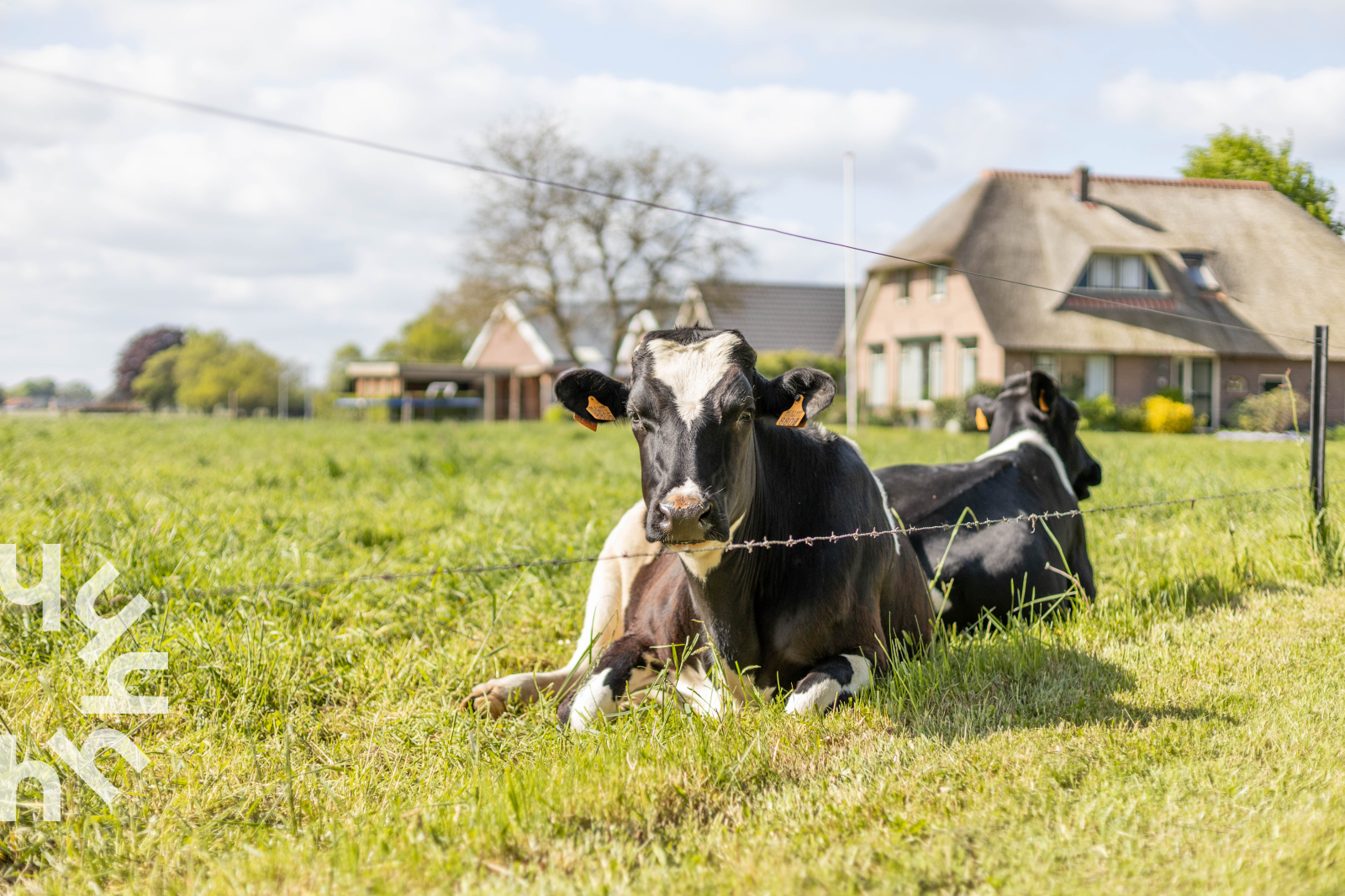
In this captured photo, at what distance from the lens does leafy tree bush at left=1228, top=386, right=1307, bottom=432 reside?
22.0 feet

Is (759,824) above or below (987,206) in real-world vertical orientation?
below

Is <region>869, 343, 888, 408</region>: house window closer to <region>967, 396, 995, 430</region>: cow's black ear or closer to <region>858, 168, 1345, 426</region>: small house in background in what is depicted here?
<region>858, 168, 1345, 426</region>: small house in background

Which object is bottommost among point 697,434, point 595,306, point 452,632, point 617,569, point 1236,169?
point 452,632

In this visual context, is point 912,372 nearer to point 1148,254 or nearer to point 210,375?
point 1148,254

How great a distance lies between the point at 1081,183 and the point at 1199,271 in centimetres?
1978

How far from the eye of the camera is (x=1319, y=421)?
590 centimetres

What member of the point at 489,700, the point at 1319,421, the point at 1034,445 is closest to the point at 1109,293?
the point at 1319,421

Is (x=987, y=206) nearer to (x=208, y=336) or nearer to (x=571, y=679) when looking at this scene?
(x=571, y=679)

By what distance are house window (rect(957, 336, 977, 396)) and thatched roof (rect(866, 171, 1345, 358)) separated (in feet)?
6.41

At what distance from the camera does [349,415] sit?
42.2 metres

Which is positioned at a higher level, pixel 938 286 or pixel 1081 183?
pixel 1081 183

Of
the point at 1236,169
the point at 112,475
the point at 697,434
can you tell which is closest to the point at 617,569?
the point at 697,434

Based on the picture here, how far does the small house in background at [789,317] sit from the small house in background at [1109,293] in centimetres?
766

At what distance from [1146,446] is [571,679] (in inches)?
448
